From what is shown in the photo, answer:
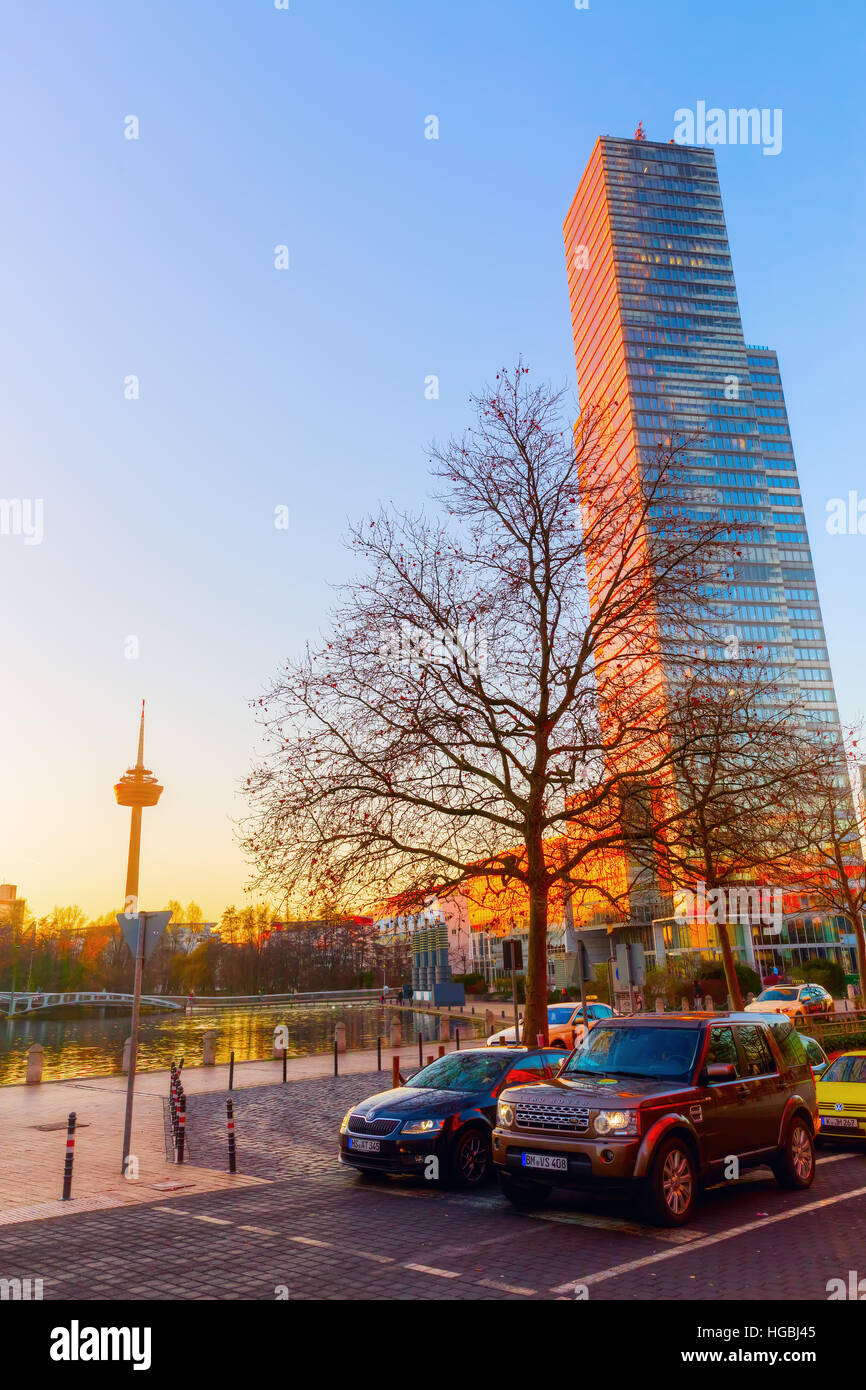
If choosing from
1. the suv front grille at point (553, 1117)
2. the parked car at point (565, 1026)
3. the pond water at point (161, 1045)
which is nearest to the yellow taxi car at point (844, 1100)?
the suv front grille at point (553, 1117)

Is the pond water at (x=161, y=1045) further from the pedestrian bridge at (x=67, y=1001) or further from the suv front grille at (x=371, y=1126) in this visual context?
the pedestrian bridge at (x=67, y=1001)

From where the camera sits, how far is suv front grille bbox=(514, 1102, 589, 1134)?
8.31 meters

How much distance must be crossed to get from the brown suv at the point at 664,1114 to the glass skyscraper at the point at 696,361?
373 ft

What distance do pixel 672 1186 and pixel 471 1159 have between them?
3.10 metres

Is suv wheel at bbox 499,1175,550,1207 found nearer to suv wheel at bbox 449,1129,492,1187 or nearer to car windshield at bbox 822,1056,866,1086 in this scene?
suv wheel at bbox 449,1129,492,1187

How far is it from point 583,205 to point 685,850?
164522 mm

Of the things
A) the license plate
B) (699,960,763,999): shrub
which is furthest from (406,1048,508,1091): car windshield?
(699,960,763,999): shrub

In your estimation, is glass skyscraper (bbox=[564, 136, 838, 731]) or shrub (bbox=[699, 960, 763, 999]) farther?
glass skyscraper (bbox=[564, 136, 838, 731])

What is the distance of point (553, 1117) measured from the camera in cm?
854

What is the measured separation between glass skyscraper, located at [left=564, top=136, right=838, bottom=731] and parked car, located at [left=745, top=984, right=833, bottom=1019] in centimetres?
8821

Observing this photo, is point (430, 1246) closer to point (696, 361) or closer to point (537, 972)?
point (537, 972)

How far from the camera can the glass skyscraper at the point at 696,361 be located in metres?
126

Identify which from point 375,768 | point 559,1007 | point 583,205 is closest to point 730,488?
point 583,205

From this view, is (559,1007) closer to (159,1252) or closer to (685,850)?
(685,850)
